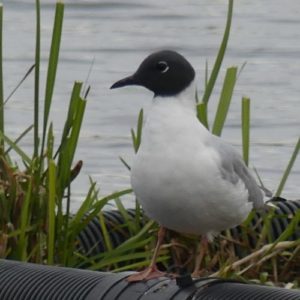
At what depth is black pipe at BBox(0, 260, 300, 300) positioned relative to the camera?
3965mm

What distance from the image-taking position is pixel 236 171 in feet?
14.2

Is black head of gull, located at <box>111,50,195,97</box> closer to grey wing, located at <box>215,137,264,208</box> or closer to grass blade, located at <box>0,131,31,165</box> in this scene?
grey wing, located at <box>215,137,264,208</box>

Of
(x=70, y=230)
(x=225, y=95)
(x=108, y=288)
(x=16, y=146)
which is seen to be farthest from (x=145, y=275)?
(x=225, y=95)

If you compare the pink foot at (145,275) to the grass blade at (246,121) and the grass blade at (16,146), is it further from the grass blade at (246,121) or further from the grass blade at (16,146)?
the grass blade at (246,121)

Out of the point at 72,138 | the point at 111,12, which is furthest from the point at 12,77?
the point at 72,138

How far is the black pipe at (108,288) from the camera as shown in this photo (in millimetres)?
3965

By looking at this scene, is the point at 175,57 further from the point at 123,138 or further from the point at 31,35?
the point at 31,35

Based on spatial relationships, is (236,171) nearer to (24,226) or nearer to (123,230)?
(24,226)

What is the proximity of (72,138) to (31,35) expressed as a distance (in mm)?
6622

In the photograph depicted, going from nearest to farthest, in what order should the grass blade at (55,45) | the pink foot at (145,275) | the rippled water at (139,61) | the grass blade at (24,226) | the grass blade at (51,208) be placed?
the pink foot at (145,275)
the grass blade at (51,208)
the grass blade at (24,226)
the grass blade at (55,45)
the rippled water at (139,61)

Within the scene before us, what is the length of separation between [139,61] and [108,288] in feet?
21.4

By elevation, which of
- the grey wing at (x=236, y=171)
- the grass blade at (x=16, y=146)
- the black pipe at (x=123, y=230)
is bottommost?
the black pipe at (x=123, y=230)

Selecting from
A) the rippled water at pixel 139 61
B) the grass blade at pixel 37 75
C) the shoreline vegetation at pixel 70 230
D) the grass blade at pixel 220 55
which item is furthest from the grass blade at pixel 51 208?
the rippled water at pixel 139 61

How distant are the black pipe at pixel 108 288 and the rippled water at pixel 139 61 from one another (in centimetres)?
297
